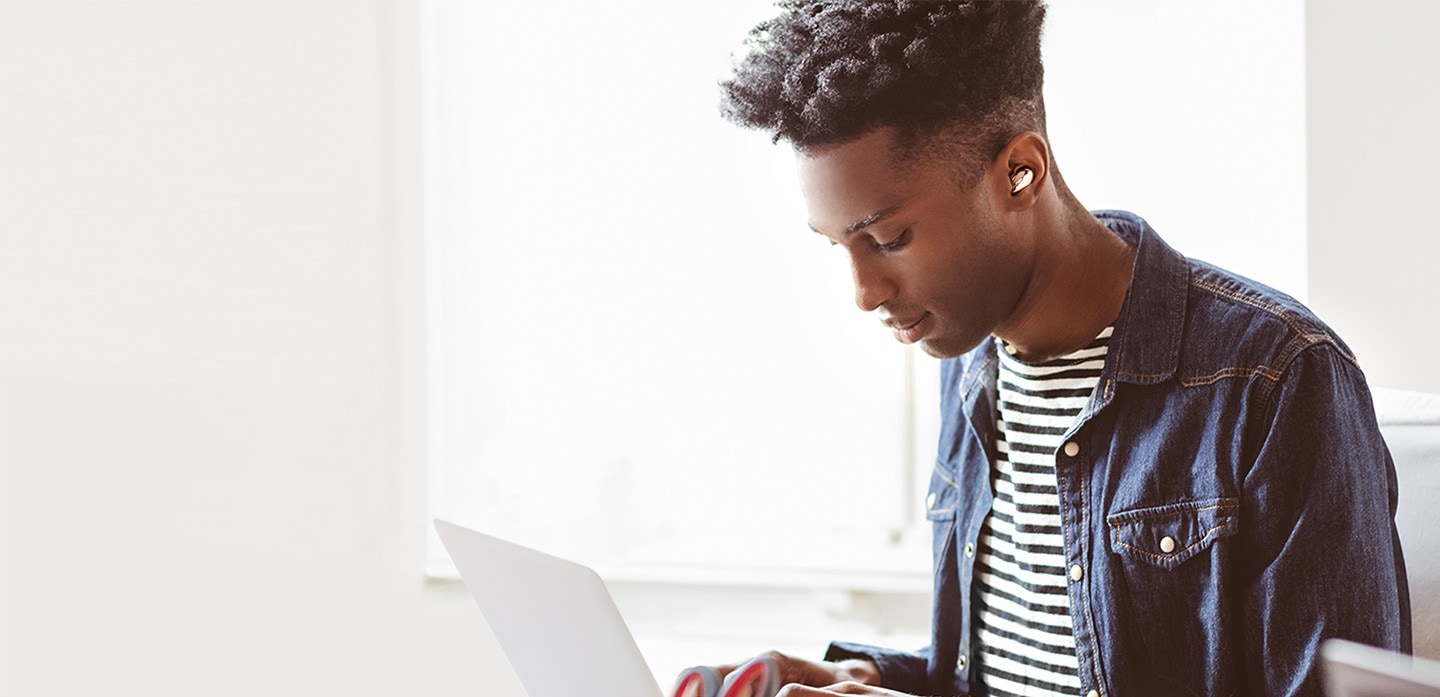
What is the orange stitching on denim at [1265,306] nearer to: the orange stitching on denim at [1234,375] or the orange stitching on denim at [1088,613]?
the orange stitching on denim at [1234,375]

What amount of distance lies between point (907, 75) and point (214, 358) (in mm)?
1399

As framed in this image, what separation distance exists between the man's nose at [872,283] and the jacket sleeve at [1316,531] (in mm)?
325

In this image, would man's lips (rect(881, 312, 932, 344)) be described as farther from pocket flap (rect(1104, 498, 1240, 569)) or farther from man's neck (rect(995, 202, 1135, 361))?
pocket flap (rect(1104, 498, 1240, 569))

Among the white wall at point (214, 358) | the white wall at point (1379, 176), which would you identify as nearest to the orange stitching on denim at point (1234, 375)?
the white wall at point (1379, 176)

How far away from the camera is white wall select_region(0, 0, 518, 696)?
1.77m

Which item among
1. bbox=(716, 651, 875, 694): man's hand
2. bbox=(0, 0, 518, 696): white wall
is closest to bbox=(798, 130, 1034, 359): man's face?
bbox=(716, 651, 875, 694): man's hand

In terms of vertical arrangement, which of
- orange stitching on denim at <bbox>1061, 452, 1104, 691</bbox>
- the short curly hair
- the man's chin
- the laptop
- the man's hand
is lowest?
the man's hand

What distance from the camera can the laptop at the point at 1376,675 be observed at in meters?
0.44

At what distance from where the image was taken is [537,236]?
94.4 inches

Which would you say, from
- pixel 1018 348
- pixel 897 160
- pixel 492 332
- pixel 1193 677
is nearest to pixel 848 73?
pixel 897 160

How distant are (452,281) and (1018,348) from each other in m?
1.49

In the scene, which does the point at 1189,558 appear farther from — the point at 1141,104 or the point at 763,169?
the point at 763,169

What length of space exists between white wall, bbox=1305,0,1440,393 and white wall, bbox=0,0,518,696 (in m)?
1.60

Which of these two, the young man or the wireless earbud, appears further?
the wireless earbud
